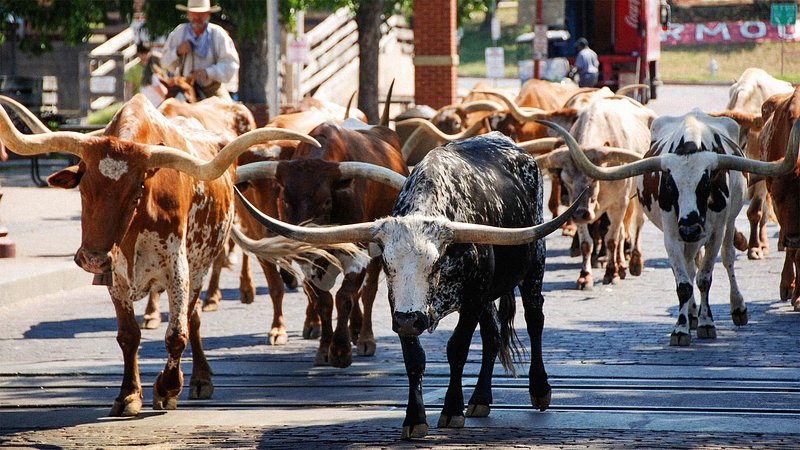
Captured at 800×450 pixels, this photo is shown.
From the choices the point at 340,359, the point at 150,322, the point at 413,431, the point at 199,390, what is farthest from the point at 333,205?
the point at 413,431

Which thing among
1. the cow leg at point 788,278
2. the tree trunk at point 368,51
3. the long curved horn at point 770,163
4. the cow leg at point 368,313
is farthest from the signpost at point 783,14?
the cow leg at point 368,313

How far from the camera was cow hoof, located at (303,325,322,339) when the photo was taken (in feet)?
38.2

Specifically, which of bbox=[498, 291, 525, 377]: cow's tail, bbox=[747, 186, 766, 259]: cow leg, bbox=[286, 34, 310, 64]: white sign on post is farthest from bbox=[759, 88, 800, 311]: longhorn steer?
bbox=[286, 34, 310, 64]: white sign on post

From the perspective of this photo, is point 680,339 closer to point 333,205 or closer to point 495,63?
point 333,205

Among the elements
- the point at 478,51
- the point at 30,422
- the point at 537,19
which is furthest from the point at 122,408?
the point at 478,51

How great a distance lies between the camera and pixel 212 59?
15859mm

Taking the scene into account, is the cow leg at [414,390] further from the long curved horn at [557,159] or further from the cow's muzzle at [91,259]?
the long curved horn at [557,159]

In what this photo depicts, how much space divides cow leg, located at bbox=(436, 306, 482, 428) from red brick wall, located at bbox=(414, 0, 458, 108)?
2153 cm

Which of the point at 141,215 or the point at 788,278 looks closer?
the point at 141,215

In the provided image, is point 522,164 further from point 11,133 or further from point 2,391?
point 2,391

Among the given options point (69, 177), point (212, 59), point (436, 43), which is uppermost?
point (212, 59)

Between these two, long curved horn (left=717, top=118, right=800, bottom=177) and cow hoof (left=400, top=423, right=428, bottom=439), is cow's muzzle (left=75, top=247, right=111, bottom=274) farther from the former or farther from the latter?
long curved horn (left=717, top=118, right=800, bottom=177)

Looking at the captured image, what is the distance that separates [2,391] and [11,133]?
1913 millimetres

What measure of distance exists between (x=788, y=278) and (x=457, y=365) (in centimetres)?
592
